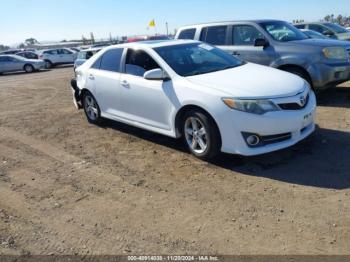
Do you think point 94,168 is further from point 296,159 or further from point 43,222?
point 296,159

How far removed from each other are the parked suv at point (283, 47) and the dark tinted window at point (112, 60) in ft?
9.93

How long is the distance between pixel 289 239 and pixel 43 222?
2.44 metres

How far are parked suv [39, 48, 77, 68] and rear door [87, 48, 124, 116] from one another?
2484 centimetres

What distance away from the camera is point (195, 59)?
19.5ft

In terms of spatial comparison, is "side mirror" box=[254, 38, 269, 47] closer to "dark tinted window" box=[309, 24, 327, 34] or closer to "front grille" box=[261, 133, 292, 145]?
"front grille" box=[261, 133, 292, 145]

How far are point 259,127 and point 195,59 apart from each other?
71.7 inches

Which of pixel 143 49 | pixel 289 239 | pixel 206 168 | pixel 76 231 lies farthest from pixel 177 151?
pixel 289 239

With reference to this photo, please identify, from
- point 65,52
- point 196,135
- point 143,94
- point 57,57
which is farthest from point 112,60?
point 65,52

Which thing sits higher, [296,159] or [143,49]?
[143,49]

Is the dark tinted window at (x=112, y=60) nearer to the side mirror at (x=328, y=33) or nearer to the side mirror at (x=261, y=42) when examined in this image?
the side mirror at (x=261, y=42)

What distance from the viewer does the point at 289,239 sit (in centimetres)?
334

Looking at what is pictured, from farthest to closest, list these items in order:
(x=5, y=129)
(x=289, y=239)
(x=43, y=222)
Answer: (x=5, y=129), (x=43, y=222), (x=289, y=239)

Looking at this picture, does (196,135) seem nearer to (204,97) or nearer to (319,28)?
(204,97)

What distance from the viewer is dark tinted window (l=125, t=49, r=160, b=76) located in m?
5.88
